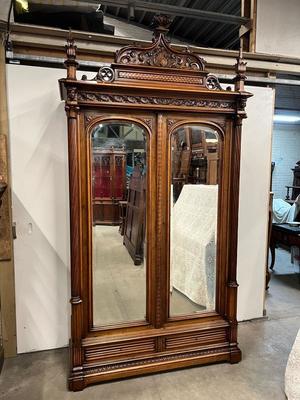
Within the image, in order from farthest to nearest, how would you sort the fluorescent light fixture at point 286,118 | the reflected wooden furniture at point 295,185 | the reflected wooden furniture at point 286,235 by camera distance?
the reflected wooden furniture at point 295,185
the fluorescent light fixture at point 286,118
the reflected wooden furniture at point 286,235

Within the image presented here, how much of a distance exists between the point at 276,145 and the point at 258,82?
596 centimetres

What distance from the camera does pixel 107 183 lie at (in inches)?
91.9

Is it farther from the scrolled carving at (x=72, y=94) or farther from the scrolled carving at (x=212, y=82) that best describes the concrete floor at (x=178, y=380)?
the scrolled carving at (x=212, y=82)

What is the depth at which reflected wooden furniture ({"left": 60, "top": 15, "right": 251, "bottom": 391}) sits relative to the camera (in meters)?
2.13

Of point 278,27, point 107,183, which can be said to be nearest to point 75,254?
point 107,183

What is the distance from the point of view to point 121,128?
7.35 ft

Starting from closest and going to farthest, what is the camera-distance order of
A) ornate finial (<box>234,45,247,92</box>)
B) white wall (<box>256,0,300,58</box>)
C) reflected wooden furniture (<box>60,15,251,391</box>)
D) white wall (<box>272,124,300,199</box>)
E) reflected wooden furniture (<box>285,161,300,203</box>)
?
reflected wooden furniture (<box>60,15,251,391</box>) < ornate finial (<box>234,45,247,92</box>) < white wall (<box>256,0,300,58</box>) < reflected wooden furniture (<box>285,161,300,203</box>) < white wall (<box>272,124,300,199</box>)

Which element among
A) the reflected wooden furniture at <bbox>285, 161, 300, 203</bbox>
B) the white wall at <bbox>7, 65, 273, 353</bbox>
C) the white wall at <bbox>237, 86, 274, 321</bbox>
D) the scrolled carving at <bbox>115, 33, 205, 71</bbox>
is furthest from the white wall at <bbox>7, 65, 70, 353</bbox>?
the reflected wooden furniture at <bbox>285, 161, 300, 203</bbox>

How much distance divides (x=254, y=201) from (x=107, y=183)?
157 cm

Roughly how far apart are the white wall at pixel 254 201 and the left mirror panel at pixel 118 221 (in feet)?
3.88

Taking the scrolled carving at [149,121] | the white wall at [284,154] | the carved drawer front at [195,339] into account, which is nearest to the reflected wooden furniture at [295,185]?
the white wall at [284,154]

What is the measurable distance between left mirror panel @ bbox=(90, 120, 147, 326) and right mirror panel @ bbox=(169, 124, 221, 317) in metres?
0.25

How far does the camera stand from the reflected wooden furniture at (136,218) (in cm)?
237

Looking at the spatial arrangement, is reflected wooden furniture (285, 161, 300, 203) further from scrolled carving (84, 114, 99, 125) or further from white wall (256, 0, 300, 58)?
scrolled carving (84, 114, 99, 125)
